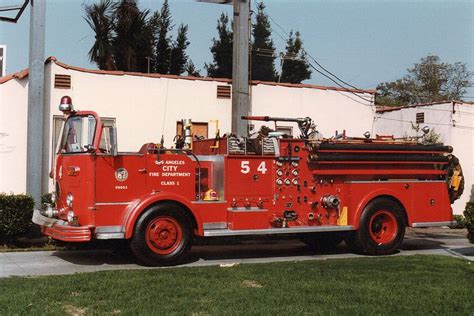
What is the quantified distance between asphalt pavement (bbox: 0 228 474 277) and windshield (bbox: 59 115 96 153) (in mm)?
1888

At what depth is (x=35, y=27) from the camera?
12.5 meters

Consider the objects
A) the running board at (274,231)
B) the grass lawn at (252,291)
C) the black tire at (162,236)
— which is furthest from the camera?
the running board at (274,231)

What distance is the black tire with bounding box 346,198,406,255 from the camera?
11.1 meters

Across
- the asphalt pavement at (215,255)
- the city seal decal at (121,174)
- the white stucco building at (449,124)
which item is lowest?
the asphalt pavement at (215,255)

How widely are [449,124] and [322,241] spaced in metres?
7.79

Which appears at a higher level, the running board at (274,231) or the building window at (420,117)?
the building window at (420,117)

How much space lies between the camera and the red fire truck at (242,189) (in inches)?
366

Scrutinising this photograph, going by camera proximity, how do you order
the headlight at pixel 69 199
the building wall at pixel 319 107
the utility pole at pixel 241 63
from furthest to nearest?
the building wall at pixel 319 107
the utility pole at pixel 241 63
the headlight at pixel 69 199

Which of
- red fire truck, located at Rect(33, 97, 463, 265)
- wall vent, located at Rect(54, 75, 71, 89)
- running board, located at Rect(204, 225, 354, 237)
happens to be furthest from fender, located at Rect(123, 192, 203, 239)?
wall vent, located at Rect(54, 75, 71, 89)

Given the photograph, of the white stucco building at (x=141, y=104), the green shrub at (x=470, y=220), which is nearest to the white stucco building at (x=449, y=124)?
the white stucco building at (x=141, y=104)

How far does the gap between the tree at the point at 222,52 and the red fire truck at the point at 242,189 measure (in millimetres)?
14183

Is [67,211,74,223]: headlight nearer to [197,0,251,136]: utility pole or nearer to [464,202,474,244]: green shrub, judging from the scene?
[197,0,251,136]: utility pole

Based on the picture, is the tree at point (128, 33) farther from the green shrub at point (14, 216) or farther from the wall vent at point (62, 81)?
the green shrub at point (14, 216)

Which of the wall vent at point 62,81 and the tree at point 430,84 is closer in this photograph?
the wall vent at point 62,81
